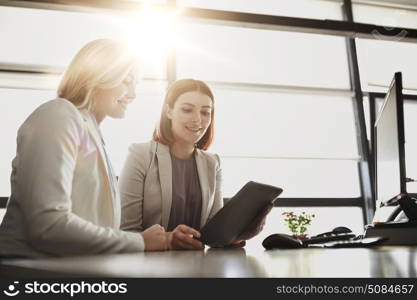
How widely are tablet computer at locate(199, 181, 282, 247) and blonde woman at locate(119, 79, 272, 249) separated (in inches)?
3.4

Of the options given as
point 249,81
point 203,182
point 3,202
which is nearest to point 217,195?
point 203,182

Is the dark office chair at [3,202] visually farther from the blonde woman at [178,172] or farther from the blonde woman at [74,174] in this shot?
the blonde woman at [74,174]

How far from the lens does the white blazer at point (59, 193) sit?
0.85 metres

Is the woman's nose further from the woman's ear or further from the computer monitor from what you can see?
the computer monitor

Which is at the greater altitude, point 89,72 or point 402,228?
point 89,72

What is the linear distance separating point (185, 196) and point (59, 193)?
950mm

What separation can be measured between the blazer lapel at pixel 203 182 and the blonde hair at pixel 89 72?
0.75m

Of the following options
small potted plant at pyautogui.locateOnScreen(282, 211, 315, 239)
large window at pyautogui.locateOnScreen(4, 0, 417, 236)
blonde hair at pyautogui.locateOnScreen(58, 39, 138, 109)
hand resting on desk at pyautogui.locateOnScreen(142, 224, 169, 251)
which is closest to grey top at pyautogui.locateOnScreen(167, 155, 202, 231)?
hand resting on desk at pyautogui.locateOnScreen(142, 224, 169, 251)

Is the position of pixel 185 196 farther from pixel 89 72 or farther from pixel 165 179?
pixel 89 72

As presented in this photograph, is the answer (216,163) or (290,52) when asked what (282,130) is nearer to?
(290,52)

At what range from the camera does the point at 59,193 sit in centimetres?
86

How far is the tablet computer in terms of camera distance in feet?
4.11

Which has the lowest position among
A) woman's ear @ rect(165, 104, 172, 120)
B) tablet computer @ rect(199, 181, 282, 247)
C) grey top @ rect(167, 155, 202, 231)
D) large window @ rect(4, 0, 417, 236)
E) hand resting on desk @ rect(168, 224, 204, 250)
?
hand resting on desk @ rect(168, 224, 204, 250)

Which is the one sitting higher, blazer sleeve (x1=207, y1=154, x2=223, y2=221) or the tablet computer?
blazer sleeve (x1=207, y1=154, x2=223, y2=221)
